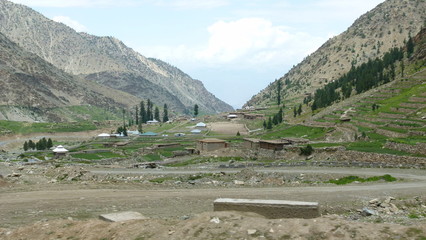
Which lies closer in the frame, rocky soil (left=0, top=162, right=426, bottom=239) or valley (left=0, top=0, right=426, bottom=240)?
rocky soil (left=0, top=162, right=426, bottom=239)

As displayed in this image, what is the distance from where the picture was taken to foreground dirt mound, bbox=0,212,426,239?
2012cm

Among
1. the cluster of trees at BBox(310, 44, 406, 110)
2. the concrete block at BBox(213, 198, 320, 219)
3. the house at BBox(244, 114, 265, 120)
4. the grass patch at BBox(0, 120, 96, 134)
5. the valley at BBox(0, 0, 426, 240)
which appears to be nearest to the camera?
the valley at BBox(0, 0, 426, 240)

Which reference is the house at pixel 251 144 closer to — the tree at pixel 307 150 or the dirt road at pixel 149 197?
the tree at pixel 307 150

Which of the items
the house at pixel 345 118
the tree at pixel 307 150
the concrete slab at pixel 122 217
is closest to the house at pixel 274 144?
the tree at pixel 307 150

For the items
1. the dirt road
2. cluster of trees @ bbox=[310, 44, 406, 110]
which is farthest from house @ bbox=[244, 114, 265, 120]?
the dirt road

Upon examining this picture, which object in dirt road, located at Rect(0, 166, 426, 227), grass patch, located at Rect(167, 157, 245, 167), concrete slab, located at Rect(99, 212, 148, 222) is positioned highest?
concrete slab, located at Rect(99, 212, 148, 222)

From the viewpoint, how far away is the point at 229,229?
21.5 meters

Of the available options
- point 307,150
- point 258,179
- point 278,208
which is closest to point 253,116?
point 307,150

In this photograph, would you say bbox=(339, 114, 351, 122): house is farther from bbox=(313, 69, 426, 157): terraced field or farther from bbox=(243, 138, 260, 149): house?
bbox=(243, 138, 260, 149): house

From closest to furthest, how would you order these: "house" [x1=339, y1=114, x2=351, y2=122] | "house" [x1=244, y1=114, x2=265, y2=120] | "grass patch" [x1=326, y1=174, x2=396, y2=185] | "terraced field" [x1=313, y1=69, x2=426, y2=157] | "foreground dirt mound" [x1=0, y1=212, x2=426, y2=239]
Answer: "foreground dirt mound" [x1=0, y1=212, x2=426, y2=239]
"grass patch" [x1=326, y1=174, x2=396, y2=185]
"terraced field" [x1=313, y1=69, x2=426, y2=157]
"house" [x1=339, y1=114, x2=351, y2=122]
"house" [x1=244, y1=114, x2=265, y2=120]

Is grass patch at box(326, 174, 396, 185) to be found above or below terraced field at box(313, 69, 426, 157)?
below

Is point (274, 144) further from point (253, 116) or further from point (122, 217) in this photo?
point (253, 116)

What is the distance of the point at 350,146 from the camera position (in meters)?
72.6

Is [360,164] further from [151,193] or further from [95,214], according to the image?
[95,214]
